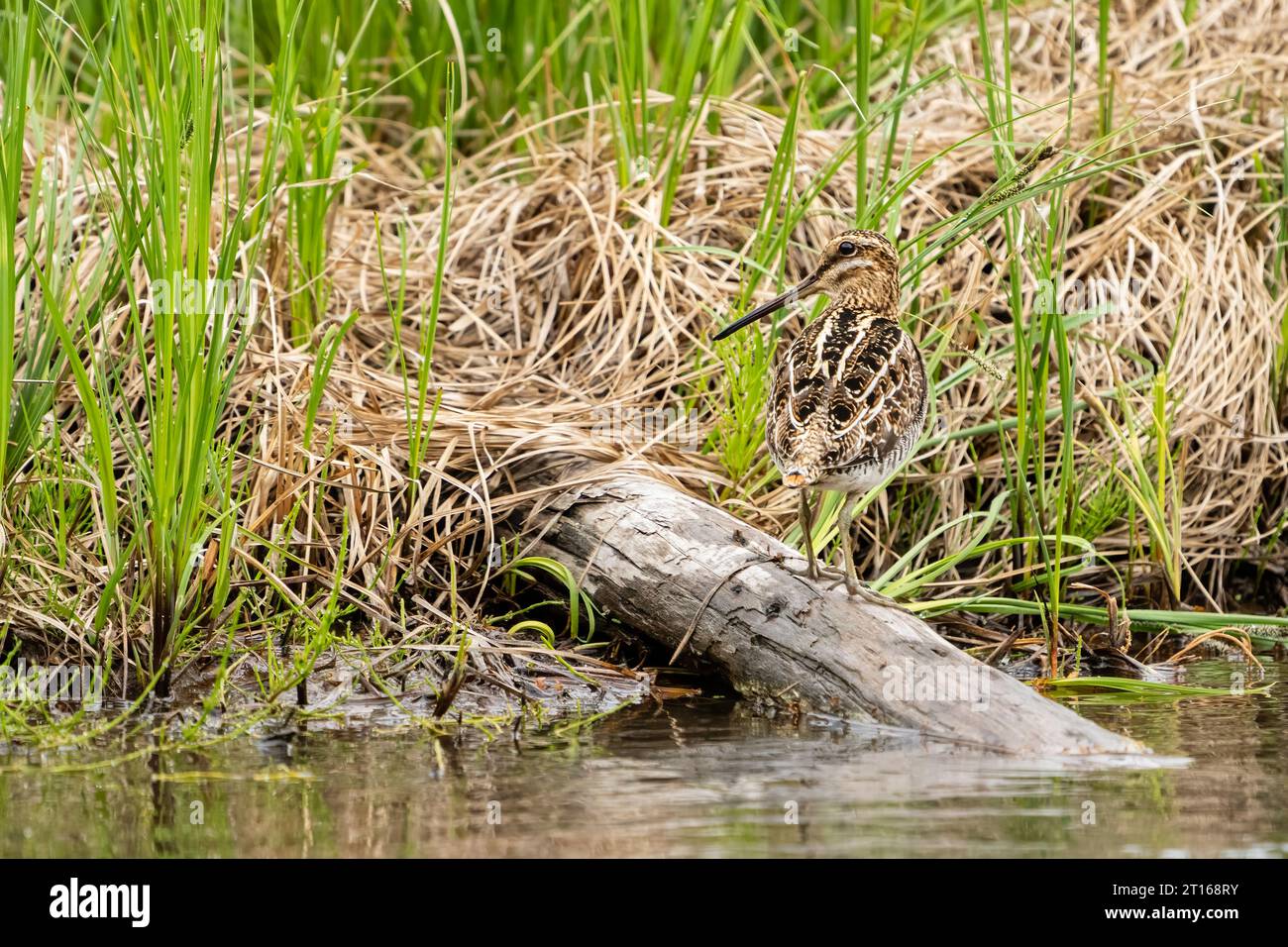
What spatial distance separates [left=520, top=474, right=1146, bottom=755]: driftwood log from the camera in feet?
14.4

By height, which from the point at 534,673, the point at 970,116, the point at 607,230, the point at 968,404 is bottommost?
the point at 534,673

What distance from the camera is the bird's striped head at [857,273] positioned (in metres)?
5.74

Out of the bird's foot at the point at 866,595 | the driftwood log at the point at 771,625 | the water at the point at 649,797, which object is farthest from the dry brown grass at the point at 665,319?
the bird's foot at the point at 866,595

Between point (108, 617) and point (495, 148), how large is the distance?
4.09 m

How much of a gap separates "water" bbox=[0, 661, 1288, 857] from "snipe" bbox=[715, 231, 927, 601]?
30.2 inches

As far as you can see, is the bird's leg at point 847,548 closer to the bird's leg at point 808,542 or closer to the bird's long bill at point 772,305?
the bird's leg at point 808,542

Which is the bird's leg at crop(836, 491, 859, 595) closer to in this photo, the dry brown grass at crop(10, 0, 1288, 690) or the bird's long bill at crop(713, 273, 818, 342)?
the dry brown grass at crop(10, 0, 1288, 690)

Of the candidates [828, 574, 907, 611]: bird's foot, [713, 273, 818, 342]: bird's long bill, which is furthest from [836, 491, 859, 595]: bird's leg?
[713, 273, 818, 342]: bird's long bill

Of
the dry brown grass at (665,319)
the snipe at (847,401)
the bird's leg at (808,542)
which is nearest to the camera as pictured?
the snipe at (847,401)

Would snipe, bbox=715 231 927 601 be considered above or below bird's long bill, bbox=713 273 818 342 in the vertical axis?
below

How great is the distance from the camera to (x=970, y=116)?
26.5 feet

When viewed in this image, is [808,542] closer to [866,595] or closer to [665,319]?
[866,595]
